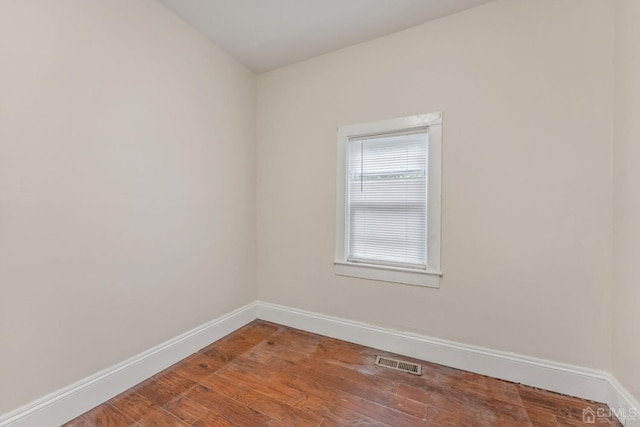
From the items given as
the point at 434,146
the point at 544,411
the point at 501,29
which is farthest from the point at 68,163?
the point at 544,411

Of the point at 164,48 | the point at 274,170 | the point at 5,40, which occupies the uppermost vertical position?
the point at 164,48

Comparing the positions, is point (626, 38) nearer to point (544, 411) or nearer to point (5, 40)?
point (544, 411)

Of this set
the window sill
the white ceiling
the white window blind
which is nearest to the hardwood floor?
the window sill

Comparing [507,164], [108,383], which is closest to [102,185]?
[108,383]

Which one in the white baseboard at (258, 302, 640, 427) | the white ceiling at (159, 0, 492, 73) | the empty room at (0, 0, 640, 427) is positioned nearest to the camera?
the empty room at (0, 0, 640, 427)

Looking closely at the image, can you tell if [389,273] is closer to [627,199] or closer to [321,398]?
[321,398]

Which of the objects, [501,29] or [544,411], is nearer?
[544,411]

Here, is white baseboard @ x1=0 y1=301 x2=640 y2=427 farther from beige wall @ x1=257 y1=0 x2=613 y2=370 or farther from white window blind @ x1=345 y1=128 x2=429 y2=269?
white window blind @ x1=345 y1=128 x2=429 y2=269

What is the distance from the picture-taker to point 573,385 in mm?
1698

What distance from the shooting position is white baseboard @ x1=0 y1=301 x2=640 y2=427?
144 cm

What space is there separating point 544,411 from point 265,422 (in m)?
1.67

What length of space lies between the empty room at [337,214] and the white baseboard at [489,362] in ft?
0.05

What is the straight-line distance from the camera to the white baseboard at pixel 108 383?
138cm

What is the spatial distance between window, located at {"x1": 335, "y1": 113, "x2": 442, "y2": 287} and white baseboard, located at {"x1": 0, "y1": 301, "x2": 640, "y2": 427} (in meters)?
0.52
